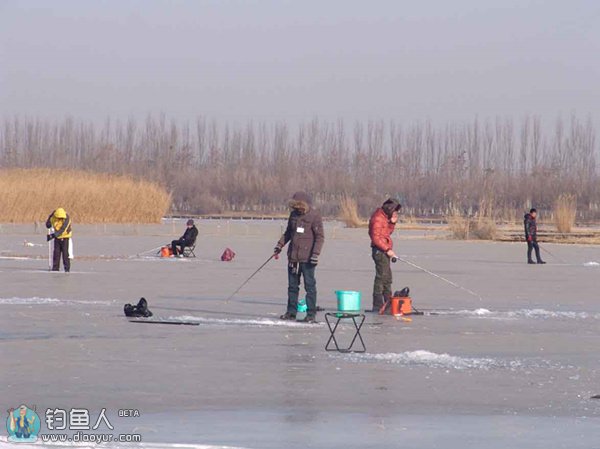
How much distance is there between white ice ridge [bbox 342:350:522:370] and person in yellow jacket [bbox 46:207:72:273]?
13.8 metres

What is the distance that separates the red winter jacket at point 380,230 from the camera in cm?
1864

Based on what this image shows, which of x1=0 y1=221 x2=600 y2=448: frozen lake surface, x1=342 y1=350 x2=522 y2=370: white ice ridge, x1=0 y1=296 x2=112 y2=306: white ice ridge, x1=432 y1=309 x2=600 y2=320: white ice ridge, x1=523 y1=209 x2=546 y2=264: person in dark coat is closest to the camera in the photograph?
x1=0 y1=221 x2=600 y2=448: frozen lake surface

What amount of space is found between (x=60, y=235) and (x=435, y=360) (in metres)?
14.7

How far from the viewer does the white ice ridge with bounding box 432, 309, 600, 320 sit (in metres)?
18.4

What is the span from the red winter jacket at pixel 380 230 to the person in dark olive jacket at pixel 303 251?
1610 mm

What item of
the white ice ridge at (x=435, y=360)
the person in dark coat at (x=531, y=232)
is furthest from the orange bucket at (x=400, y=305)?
the person in dark coat at (x=531, y=232)

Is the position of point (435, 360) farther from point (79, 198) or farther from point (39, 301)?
point (79, 198)

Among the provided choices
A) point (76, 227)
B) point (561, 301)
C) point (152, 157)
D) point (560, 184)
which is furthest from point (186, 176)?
point (561, 301)

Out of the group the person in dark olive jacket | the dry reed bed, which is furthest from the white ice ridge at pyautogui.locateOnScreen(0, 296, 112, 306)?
the dry reed bed

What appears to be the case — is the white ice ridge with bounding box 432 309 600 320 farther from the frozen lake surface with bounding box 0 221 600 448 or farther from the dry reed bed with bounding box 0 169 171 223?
the dry reed bed with bounding box 0 169 171 223

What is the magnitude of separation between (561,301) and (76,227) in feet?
121

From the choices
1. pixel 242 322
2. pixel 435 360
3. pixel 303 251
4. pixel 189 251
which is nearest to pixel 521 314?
pixel 303 251

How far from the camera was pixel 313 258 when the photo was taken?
1698 cm

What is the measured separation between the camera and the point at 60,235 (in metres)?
26.1
